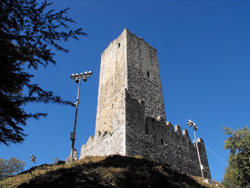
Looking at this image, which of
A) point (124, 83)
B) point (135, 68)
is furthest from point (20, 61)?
point (135, 68)

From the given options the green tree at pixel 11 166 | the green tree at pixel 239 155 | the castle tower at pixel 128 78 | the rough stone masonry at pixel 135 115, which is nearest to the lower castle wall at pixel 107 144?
the rough stone masonry at pixel 135 115

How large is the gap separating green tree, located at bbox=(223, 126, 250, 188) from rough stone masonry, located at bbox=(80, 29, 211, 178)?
3340 millimetres

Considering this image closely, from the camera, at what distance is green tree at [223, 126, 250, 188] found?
18.8 meters

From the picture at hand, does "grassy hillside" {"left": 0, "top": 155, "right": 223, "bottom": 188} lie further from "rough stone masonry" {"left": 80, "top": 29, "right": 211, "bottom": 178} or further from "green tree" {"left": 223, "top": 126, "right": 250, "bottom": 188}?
"green tree" {"left": 223, "top": 126, "right": 250, "bottom": 188}

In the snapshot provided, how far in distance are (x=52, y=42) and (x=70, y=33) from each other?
24.4 inches

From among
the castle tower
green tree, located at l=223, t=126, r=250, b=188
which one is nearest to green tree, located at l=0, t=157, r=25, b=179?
the castle tower

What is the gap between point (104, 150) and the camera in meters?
14.5

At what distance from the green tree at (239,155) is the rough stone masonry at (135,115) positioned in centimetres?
334

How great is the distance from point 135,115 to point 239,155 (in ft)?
36.4

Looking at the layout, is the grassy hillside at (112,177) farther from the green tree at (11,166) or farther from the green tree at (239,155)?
the green tree at (11,166)

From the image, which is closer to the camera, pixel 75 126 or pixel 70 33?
pixel 70 33

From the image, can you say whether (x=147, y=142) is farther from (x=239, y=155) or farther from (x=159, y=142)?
(x=239, y=155)

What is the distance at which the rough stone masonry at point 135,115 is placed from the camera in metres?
13.9

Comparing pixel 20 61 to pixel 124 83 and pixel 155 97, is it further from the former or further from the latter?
pixel 155 97
